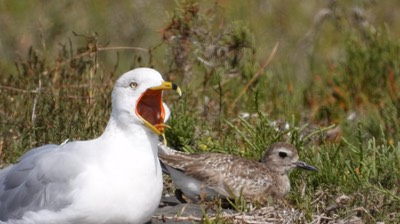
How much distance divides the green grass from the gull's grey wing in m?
1.00

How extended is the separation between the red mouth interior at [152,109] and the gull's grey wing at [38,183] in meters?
0.51

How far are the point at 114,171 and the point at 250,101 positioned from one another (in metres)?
3.42

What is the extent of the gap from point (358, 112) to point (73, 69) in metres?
2.85

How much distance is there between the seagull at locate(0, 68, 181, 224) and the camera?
25.4 feet

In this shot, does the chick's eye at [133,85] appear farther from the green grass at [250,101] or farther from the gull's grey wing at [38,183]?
the green grass at [250,101]

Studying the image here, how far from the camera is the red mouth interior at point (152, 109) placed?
794 cm

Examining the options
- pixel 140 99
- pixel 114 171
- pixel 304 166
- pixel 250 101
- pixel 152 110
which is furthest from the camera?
pixel 250 101

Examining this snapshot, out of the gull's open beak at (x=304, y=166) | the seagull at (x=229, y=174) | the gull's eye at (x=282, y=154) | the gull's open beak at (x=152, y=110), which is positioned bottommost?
Answer: the seagull at (x=229, y=174)

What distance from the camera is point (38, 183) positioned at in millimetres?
8102

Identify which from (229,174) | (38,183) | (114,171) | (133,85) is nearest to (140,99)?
(133,85)

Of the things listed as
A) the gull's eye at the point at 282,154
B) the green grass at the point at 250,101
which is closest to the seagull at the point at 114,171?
the green grass at the point at 250,101

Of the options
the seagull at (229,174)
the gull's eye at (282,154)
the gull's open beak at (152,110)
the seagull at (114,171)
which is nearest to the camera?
the seagull at (114,171)

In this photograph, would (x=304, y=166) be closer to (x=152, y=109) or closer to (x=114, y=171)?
(x=152, y=109)

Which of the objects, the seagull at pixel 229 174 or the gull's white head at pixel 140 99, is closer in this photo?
the gull's white head at pixel 140 99
